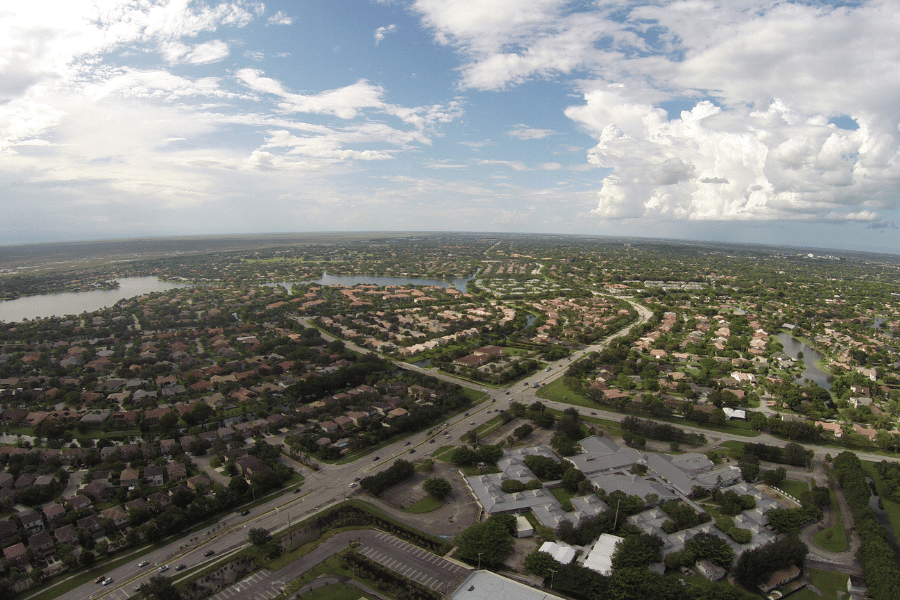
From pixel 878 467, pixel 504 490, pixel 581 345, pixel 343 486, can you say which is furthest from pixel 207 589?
pixel 581 345

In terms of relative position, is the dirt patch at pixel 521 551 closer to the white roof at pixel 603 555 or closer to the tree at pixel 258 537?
the white roof at pixel 603 555

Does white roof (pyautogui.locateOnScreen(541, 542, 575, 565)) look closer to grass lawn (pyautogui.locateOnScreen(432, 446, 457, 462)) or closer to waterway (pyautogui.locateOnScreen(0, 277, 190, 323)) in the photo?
grass lawn (pyautogui.locateOnScreen(432, 446, 457, 462))

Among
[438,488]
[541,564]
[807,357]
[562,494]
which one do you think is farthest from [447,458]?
[807,357]

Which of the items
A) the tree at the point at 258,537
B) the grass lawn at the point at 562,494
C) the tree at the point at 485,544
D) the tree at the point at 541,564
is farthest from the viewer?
the grass lawn at the point at 562,494

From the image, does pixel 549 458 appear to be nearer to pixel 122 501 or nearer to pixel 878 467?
pixel 878 467

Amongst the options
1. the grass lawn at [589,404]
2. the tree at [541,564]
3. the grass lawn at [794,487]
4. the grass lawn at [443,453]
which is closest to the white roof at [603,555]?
the tree at [541,564]

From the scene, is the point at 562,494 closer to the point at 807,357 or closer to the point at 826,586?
the point at 826,586
